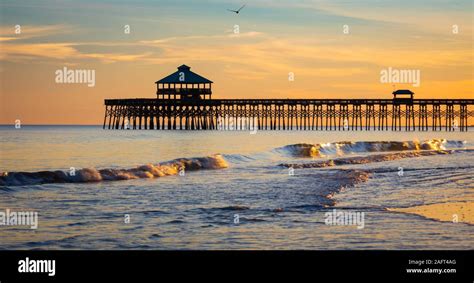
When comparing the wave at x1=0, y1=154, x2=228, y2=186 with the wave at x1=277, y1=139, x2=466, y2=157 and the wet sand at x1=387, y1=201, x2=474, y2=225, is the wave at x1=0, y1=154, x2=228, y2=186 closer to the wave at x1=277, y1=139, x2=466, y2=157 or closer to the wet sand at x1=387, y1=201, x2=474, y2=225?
the wet sand at x1=387, y1=201, x2=474, y2=225

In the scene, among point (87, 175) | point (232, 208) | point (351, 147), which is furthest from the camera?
point (351, 147)

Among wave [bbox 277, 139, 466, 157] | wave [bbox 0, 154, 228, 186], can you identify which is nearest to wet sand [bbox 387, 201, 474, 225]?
wave [bbox 0, 154, 228, 186]

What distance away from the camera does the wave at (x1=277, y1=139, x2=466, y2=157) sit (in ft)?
129

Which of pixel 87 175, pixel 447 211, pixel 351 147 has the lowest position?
pixel 351 147

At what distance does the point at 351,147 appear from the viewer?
44.9 m

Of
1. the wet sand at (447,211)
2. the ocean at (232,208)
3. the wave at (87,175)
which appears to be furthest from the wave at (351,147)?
the wet sand at (447,211)

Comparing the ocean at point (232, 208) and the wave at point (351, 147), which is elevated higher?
the ocean at point (232, 208)

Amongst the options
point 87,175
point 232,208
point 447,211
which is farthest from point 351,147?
point 232,208

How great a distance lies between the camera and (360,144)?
46.7 meters

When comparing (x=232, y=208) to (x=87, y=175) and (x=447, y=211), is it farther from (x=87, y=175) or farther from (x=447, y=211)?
(x=87, y=175)

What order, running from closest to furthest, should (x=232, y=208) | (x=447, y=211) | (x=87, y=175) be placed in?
(x=447, y=211) < (x=232, y=208) < (x=87, y=175)

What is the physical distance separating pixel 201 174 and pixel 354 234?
41.6ft

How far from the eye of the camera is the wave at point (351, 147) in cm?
3929

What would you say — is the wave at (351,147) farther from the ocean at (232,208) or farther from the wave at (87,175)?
the ocean at (232,208)
